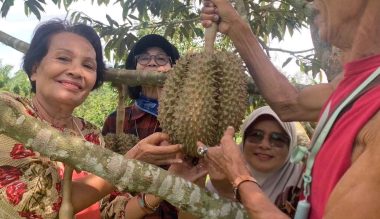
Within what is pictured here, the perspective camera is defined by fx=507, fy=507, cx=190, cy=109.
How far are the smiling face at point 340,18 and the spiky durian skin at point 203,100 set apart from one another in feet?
1.78

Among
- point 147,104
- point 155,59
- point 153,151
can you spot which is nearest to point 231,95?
point 153,151

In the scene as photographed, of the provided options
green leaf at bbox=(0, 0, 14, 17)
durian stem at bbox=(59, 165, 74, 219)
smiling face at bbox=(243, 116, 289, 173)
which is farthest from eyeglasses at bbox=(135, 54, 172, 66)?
durian stem at bbox=(59, 165, 74, 219)

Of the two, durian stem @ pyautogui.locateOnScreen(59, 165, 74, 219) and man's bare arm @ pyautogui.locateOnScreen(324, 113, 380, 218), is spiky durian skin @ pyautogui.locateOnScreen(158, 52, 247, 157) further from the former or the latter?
man's bare arm @ pyautogui.locateOnScreen(324, 113, 380, 218)

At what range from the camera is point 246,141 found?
238 centimetres

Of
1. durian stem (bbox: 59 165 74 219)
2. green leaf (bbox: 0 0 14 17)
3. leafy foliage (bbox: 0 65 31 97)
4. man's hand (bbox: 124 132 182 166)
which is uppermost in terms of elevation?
green leaf (bbox: 0 0 14 17)

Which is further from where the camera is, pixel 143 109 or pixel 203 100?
pixel 143 109

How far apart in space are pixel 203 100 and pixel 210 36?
0.25m

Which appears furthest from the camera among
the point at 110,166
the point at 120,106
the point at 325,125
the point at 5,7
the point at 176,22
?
the point at 176,22

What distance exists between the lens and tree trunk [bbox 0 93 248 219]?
4.02ft

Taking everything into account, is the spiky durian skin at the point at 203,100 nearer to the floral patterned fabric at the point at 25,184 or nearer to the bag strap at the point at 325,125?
the floral patterned fabric at the point at 25,184

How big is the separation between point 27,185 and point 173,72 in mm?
647

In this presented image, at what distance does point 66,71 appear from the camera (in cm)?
181

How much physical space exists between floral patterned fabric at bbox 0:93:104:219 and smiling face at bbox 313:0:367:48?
2.76 ft

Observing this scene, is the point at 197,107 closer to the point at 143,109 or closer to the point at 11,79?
the point at 143,109
